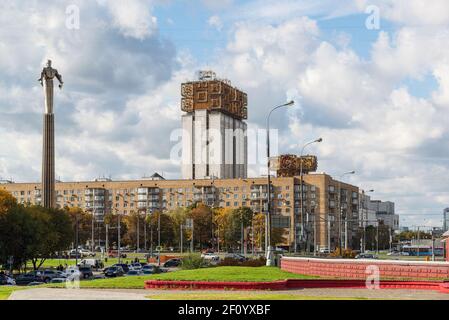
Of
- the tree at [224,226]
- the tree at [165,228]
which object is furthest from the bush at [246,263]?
the tree at [165,228]

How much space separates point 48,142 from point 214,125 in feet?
222

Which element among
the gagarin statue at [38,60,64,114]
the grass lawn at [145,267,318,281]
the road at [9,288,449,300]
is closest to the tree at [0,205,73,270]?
the gagarin statue at [38,60,64,114]

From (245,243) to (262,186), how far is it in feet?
88.7

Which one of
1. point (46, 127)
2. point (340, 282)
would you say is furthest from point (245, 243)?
point (340, 282)

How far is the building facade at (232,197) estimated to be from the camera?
567 ft

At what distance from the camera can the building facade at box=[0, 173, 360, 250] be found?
172875 millimetres

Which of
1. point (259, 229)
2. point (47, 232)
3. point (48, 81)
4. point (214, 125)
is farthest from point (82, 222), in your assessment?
point (47, 232)

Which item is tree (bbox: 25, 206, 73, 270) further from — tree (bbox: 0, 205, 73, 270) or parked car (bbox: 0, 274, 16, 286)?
parked car (bbox: 0, 274, 16, 286)

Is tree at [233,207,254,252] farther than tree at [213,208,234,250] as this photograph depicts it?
No

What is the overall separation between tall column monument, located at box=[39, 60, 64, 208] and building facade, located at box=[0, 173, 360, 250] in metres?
49.2
